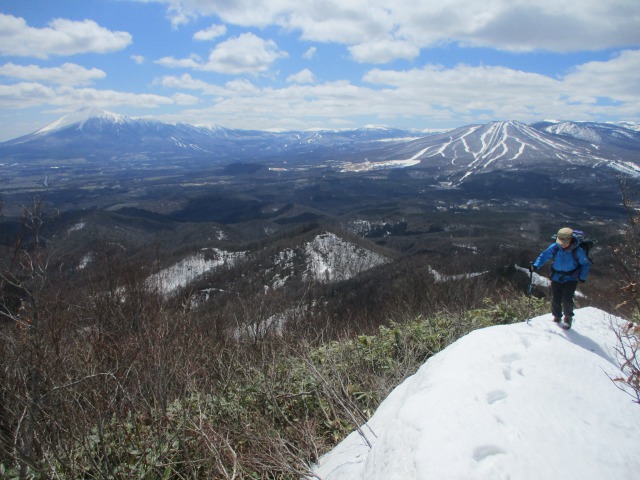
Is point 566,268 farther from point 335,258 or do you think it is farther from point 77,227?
point 77,227

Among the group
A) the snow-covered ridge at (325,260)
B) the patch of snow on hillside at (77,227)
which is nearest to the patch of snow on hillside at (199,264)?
the snow-covered ridge at (325,260)

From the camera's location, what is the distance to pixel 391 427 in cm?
390

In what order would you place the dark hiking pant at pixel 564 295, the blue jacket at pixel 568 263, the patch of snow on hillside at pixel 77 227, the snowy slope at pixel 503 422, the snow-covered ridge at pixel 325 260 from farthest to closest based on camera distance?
1. the patch of snow on hillside at pixel 77 227
2. the snow-covered ridge at pixel 325 260
3. the dark hiking pant at pixel 564 295
4. the blue jacket at pixel 568 263
5. the snowy slope at pixel 503 422

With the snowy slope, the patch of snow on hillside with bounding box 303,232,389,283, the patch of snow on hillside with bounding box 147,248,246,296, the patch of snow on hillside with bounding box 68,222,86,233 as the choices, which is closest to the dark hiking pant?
the snowy slope

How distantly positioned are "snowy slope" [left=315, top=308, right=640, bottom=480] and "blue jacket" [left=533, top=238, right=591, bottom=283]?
269 cm

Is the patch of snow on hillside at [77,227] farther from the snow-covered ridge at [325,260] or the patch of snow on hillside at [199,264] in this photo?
the snow-covered ridge at [325,260]

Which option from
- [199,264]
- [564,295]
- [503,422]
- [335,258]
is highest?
[503,422]

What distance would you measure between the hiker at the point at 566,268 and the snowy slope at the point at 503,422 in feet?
8.54

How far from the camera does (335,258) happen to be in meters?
73.6

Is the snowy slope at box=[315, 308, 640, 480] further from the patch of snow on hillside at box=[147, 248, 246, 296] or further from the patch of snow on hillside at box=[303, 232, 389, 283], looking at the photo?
the patch of snow on hillside at box=[147, 248, 246, 296]

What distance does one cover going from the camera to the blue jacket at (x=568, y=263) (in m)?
7.48

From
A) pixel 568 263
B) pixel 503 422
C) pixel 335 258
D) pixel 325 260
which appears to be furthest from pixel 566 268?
pixel 335 258

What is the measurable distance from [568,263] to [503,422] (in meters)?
5.06

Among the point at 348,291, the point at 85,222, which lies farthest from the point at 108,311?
the point at 85,222
